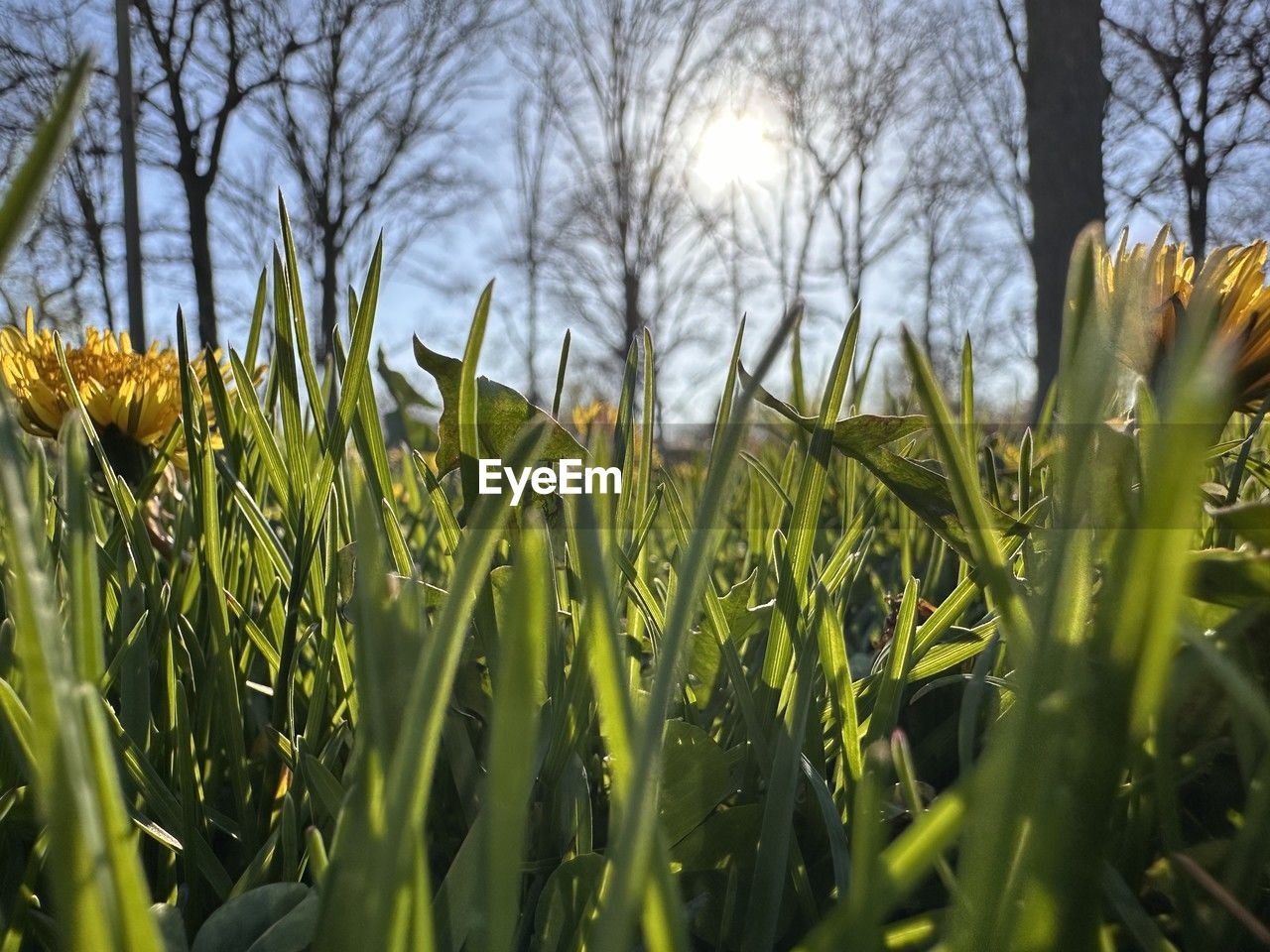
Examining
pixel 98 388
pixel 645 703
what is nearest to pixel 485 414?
pixel 645 703

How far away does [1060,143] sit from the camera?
215cm

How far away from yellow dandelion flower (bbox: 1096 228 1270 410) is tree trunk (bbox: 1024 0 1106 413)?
6.60 ft

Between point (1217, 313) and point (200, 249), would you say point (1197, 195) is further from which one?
point (1217, 313)

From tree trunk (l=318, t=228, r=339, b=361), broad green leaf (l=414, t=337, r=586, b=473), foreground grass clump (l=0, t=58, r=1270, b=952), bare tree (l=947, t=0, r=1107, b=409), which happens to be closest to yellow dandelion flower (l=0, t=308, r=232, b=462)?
foreground grass clump (l=0, t=58, r=1270, b=952)

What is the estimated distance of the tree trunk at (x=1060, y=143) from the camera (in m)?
2.10

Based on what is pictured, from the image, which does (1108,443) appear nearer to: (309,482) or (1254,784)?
(1254,784)

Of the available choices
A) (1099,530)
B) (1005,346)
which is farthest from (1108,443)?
(1005,346)

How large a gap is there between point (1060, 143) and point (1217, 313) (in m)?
2.29

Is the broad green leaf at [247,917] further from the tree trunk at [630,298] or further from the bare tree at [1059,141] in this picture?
the tree trunk at [630,298]

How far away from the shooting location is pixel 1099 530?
15 centimetres

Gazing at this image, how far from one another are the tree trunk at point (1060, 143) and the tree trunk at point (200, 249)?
4.61 metres

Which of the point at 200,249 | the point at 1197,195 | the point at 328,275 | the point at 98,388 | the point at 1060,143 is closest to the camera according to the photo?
the point at 98,388

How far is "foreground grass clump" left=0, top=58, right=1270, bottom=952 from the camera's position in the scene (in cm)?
8

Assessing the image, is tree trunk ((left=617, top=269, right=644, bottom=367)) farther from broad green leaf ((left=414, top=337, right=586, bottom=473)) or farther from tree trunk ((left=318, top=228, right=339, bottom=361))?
broad green leaf ((left=414, top=337, right=586, bottom=473))
